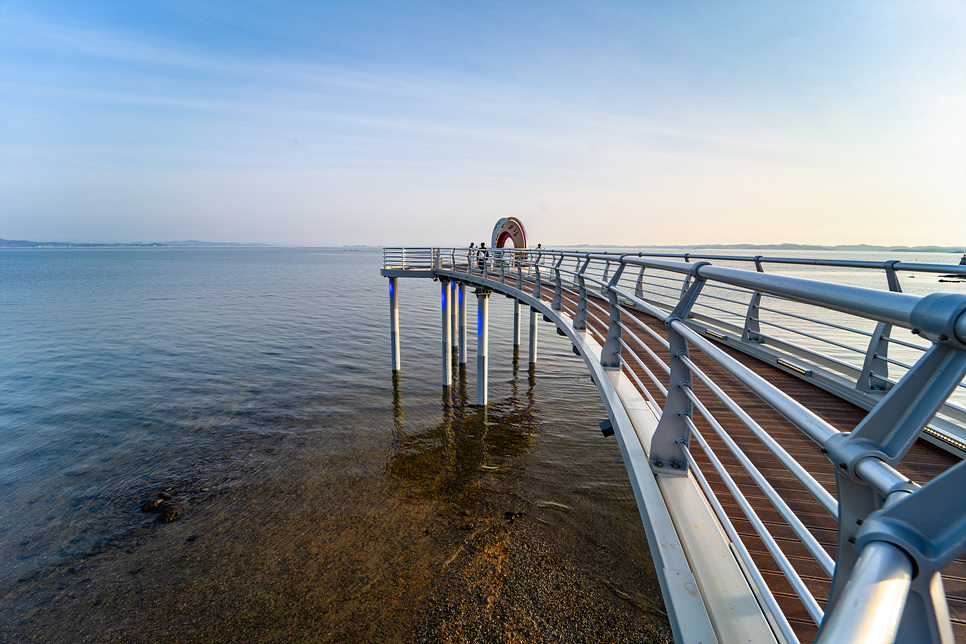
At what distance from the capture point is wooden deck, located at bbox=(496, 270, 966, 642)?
2.17 meters

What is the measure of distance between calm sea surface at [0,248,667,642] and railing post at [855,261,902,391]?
4.46 m

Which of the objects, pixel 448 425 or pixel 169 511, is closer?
pixel 169 511

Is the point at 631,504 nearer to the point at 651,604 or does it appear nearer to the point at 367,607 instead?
the point at 651,604

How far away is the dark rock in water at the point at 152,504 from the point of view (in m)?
9.00

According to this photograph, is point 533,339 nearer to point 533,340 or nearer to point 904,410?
point 533,340

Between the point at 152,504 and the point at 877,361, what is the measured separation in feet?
41.1

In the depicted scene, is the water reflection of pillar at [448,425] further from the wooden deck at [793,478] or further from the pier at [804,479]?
the wooden deck at [793,478]

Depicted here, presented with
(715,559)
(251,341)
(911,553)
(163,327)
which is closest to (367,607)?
(715,559)

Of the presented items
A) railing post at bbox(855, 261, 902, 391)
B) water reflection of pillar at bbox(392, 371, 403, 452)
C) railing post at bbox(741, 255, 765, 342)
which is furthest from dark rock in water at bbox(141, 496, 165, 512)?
railing post at bbox(855, 261, 902, 391)

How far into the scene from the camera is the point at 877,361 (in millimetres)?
4434

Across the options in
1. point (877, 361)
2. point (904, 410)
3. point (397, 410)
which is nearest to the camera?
point (904, 410)

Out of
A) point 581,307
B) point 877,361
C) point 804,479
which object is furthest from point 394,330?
point 804,479

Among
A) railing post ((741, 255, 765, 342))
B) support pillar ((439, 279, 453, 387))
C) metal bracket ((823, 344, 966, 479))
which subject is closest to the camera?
metal bracket ((823, 344, 966, 479))

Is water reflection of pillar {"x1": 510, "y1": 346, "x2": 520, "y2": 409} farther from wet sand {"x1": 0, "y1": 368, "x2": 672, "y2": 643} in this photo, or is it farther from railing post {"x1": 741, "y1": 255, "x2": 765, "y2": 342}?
railing post {"x1": 741, "y1": 255, "x2": 765, "y2": 342}
